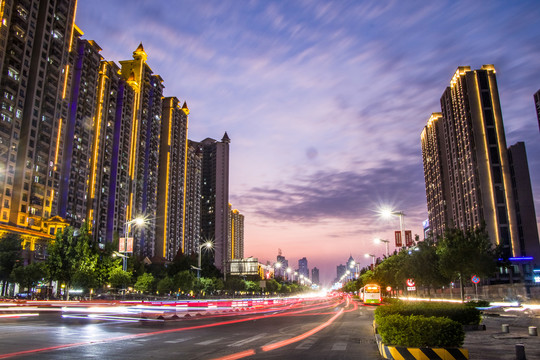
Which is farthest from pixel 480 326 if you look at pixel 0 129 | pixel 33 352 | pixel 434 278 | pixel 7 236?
pixel 0 129

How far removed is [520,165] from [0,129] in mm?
147874

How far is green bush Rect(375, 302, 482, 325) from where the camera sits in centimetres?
1422

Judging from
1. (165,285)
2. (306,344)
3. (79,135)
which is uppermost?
(79,135)

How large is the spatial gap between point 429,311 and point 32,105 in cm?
9558

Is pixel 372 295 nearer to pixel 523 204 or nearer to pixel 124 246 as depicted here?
pixel 124 246

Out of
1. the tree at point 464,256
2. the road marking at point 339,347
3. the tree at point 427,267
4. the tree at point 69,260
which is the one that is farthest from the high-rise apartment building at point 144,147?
the road marking at point 339,347

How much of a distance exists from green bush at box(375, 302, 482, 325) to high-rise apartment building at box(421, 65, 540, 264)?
11195 cm

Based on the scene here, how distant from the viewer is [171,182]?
182 m

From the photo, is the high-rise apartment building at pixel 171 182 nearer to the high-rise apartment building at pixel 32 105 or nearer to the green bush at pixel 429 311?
→ the high-rise apartment building at pixel 32 105

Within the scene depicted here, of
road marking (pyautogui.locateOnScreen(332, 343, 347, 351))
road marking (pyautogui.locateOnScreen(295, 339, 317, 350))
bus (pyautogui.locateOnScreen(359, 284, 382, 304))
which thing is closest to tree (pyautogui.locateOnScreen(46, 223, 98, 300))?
bus (pyautogui.locateOnScreen(359, 284, 382, 304))

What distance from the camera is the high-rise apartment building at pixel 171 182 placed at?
171250 millimetres

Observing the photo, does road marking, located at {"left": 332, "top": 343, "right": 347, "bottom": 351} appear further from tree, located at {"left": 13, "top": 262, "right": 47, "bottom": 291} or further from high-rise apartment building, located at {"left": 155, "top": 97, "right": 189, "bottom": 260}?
high-rise apartment building, located at {"left": 155, "top": 97, "right": 189, "bottom": 260}

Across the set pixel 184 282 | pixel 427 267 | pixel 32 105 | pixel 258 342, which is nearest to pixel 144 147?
pixel 32 105

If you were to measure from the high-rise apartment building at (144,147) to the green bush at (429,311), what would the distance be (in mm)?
135194
